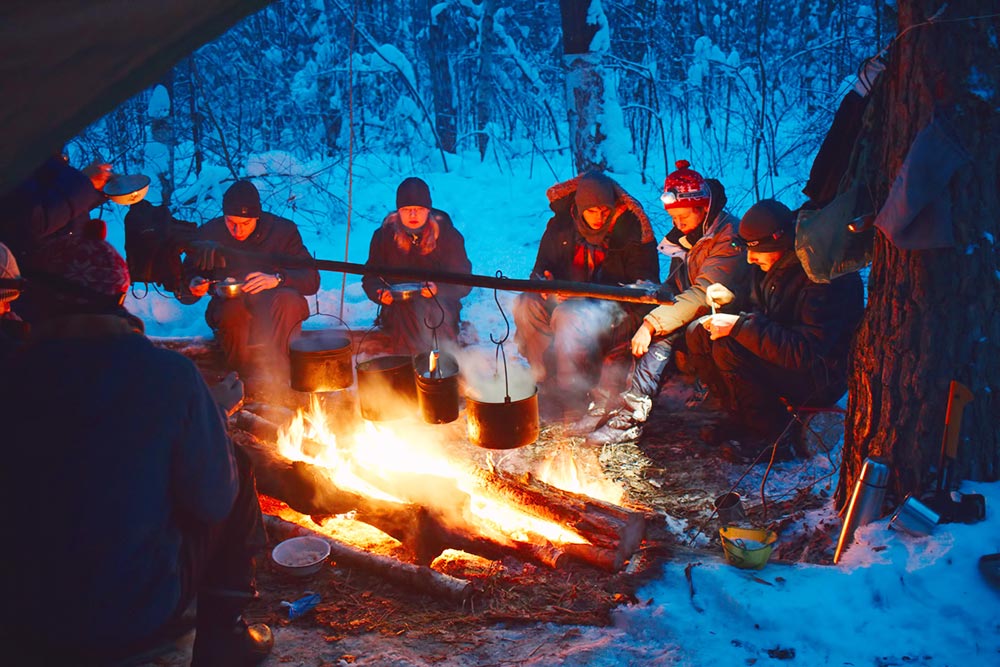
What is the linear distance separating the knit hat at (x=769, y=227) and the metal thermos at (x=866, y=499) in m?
1.84

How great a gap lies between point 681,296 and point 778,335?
38.3 inches

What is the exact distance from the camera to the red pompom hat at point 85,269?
2154 mm

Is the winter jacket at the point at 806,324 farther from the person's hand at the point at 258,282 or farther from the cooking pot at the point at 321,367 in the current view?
the person's hand at the point at 258,282

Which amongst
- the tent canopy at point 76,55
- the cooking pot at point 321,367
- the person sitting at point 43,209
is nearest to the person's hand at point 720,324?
the cooking pot at point 321,367

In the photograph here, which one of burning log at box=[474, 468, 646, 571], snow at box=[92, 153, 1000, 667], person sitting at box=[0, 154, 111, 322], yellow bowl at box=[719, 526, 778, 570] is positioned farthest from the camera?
person sitting at box=[0, 154, 111, 322]

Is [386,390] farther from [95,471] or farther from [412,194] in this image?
[412,194]

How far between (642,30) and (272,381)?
13777 mm

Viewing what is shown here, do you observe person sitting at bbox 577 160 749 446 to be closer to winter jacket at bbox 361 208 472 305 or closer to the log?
winter jacket at bbox 361 208 472 305

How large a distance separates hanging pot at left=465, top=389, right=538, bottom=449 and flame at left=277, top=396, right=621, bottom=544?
1.48 feet

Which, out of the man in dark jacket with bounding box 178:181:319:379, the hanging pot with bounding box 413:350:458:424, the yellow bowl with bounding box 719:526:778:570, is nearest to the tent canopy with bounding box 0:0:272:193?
the hanging pot with bounding box 413:350:458:424

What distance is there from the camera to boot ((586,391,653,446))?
17.6ft

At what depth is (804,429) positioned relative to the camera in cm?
479

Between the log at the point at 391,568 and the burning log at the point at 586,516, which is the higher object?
the burning log at the point at 586,516

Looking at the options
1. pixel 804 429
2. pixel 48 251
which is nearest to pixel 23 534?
pixel 48 251
